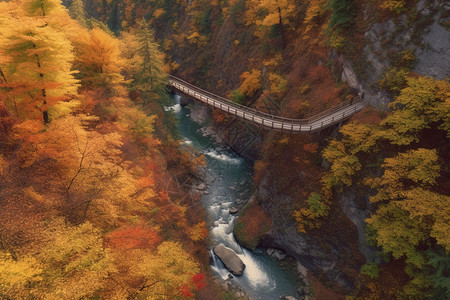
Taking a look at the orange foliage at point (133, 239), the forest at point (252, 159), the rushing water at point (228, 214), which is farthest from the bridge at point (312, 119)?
the orange foliage at point (133, 239)

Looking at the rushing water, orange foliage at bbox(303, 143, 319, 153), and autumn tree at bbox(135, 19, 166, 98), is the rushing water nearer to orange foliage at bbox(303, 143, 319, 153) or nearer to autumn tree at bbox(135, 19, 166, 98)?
orange foliage at bbox(303, 143, 319, 153)

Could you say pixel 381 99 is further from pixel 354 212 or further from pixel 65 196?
pixel 65 196

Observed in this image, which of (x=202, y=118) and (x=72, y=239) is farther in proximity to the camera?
(x=202, y=118)

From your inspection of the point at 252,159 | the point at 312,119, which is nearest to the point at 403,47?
the point at 312,119

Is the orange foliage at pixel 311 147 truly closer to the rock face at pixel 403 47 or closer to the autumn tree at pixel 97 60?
the rock face at pixel 403 47

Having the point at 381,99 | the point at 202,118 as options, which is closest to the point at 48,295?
the point at 381,99
